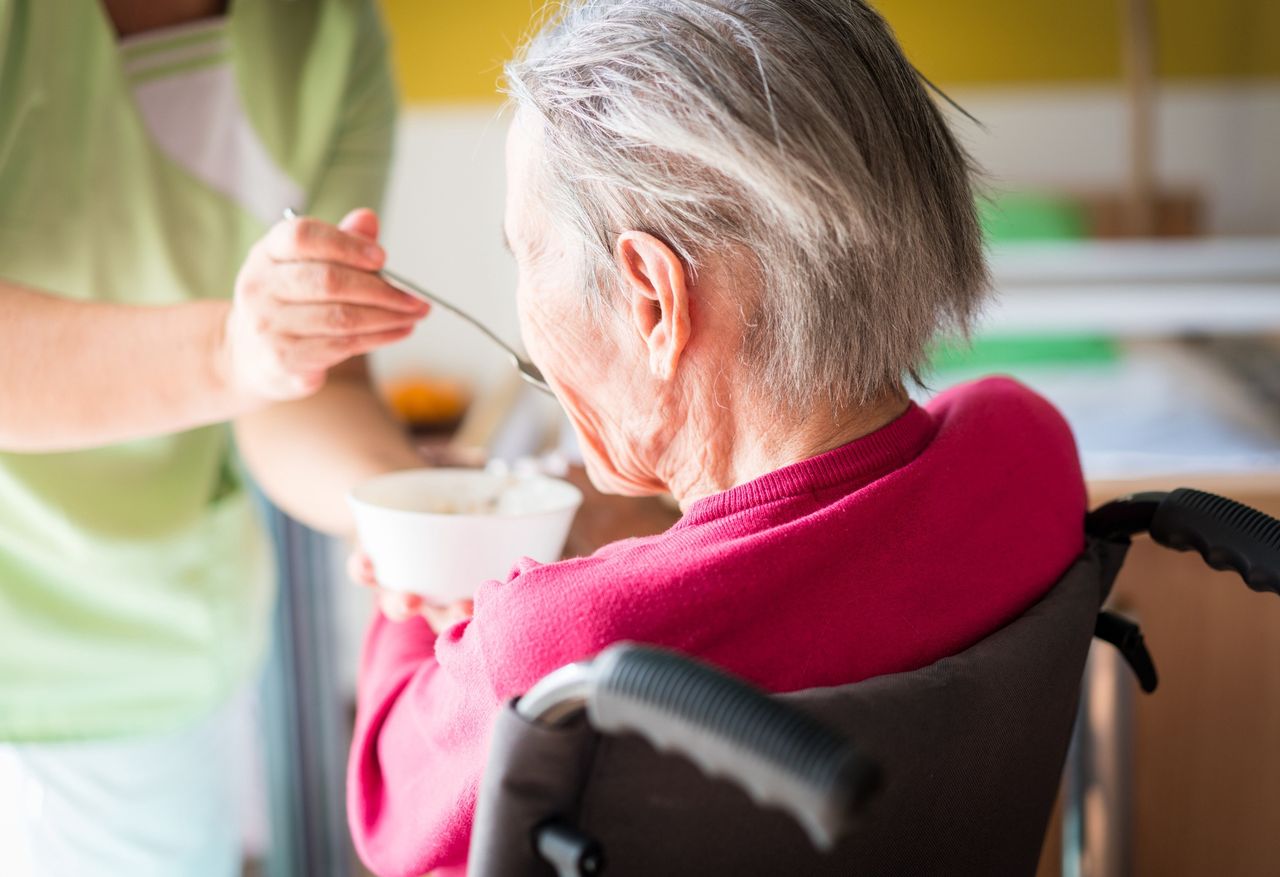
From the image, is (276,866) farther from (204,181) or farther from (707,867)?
(707,867)

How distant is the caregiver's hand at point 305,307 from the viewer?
0.79 metres

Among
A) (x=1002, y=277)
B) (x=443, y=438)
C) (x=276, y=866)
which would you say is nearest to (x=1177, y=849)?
(x=1002, y=277)

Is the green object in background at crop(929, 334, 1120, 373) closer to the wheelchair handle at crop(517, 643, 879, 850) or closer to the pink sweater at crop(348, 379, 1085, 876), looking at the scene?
the pink sweater at crop(348, 379, 1085, 876)

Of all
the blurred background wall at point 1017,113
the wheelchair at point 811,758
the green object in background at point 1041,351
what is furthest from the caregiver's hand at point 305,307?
the blurred background wall at point 1017,113

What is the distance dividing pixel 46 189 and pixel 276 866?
1.44 metres

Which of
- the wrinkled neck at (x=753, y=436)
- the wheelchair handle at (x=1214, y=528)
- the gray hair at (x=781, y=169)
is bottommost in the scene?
the wheelchair handle at (x=1214, y=528)

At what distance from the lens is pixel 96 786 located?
1.11 m

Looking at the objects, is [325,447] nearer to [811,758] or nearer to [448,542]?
[448,542]

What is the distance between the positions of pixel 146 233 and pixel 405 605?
17.8 inches

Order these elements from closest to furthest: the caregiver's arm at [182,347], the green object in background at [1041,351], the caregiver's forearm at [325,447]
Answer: the caregiver's arm at [182,347], the caregiver's forearm at [325,447], the green object in background at [1041,351]

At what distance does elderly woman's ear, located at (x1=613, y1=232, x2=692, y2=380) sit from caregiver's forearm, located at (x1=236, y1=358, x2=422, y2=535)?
1.48 feet

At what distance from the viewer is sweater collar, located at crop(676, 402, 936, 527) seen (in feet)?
2.31

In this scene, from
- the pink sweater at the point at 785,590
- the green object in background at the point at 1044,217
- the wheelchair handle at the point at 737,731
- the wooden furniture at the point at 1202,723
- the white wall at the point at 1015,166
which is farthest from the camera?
the white wall at the point at 1015,166

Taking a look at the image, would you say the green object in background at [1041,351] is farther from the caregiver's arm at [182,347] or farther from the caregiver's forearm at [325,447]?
the caregiver's arm at [182,347]
